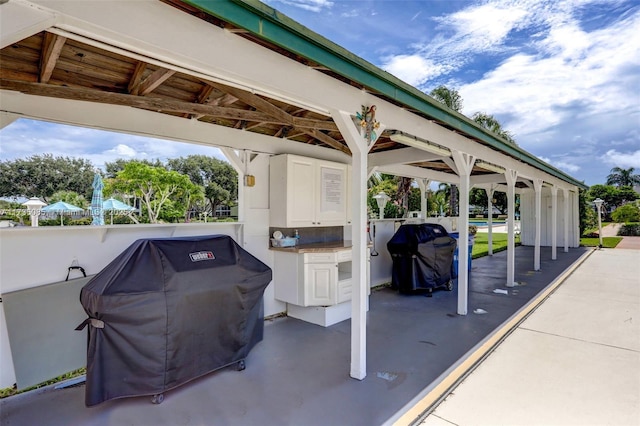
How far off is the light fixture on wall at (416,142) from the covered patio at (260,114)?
0.07 feet

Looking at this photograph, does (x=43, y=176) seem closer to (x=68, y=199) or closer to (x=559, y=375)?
(x=68, y=199)

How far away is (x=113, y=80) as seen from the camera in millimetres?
2809

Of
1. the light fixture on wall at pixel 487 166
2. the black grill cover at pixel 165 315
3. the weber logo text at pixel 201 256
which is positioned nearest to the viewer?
the black grill cover at pixel 165 315

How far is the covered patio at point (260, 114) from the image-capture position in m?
1.67

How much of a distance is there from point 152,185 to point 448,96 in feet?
69.0

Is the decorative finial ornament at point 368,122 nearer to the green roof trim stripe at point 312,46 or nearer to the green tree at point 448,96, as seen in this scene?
the green roof trim stripe at point 312,46

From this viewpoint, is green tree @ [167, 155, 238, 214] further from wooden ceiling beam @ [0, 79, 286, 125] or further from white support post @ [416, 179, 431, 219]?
wooden ceiling beam @ [0, 79, 286, 125]

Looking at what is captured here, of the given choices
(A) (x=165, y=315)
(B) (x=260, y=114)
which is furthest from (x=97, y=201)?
(A) (x=165, y=315)

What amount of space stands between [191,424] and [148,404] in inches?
19.6

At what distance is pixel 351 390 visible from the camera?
2725mm

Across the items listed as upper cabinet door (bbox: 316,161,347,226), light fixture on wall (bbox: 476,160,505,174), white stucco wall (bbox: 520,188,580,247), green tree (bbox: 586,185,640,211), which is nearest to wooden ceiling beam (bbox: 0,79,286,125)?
upper cabinet door (bbox: 316,161,347,226)

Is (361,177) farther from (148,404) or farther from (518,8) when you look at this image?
(518,8)

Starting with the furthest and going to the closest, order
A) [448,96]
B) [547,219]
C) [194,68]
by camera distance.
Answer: [448,96]
[547,219]
[194,68]

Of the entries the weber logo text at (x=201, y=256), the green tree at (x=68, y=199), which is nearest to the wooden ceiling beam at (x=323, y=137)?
the weber logo text at (x=201, y=256)
